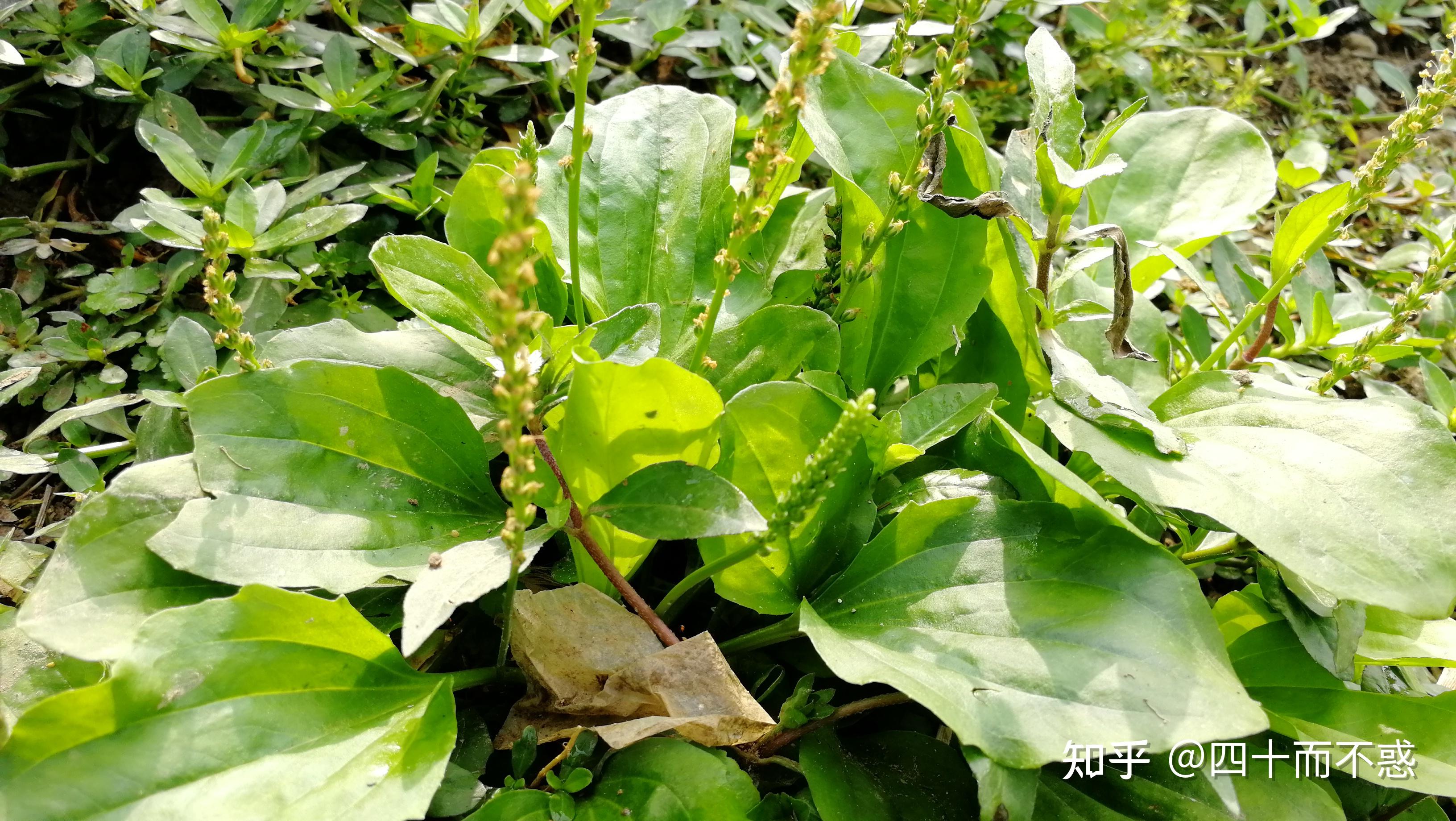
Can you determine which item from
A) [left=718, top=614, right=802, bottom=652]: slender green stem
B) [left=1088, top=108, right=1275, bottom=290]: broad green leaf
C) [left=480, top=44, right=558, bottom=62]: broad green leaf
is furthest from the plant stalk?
[left=1088, top=108, right=1275, bottom=290]: broad green leaf

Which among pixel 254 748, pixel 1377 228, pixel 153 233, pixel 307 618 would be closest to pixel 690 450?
pixel 307 618

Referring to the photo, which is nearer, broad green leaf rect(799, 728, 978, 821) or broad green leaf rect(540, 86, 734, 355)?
broad green leaf rect(799, 728, 978, 821)

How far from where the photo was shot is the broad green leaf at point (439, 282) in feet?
4.90

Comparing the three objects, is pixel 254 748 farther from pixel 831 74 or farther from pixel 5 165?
pixel 5 165

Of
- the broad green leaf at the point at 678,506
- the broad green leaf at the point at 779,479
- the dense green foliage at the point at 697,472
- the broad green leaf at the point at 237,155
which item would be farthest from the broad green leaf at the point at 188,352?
the broad green leaf at the point at 779,479

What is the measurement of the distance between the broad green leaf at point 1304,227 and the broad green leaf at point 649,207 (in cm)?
100

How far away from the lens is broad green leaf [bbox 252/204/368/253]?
6.19ft

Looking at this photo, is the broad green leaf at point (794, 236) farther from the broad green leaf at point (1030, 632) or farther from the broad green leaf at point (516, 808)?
the broad green leaf at point (516, 808)

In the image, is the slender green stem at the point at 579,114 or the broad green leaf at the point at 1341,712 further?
the broad green leaf at the point at 1341,712

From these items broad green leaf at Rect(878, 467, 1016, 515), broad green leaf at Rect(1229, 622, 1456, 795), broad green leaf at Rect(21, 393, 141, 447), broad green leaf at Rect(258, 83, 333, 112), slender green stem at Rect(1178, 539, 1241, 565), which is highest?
broad green leaf at Rect(258, 83, 333, 112)

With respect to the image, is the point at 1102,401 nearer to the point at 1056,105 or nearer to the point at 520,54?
the point at 1056,105

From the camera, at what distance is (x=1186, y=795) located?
54.7 inches

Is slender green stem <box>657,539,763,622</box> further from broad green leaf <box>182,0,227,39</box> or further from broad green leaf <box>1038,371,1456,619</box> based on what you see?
broad green leaf <box>182,0,227,39</box>

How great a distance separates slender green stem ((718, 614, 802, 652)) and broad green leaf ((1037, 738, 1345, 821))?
0.44m
